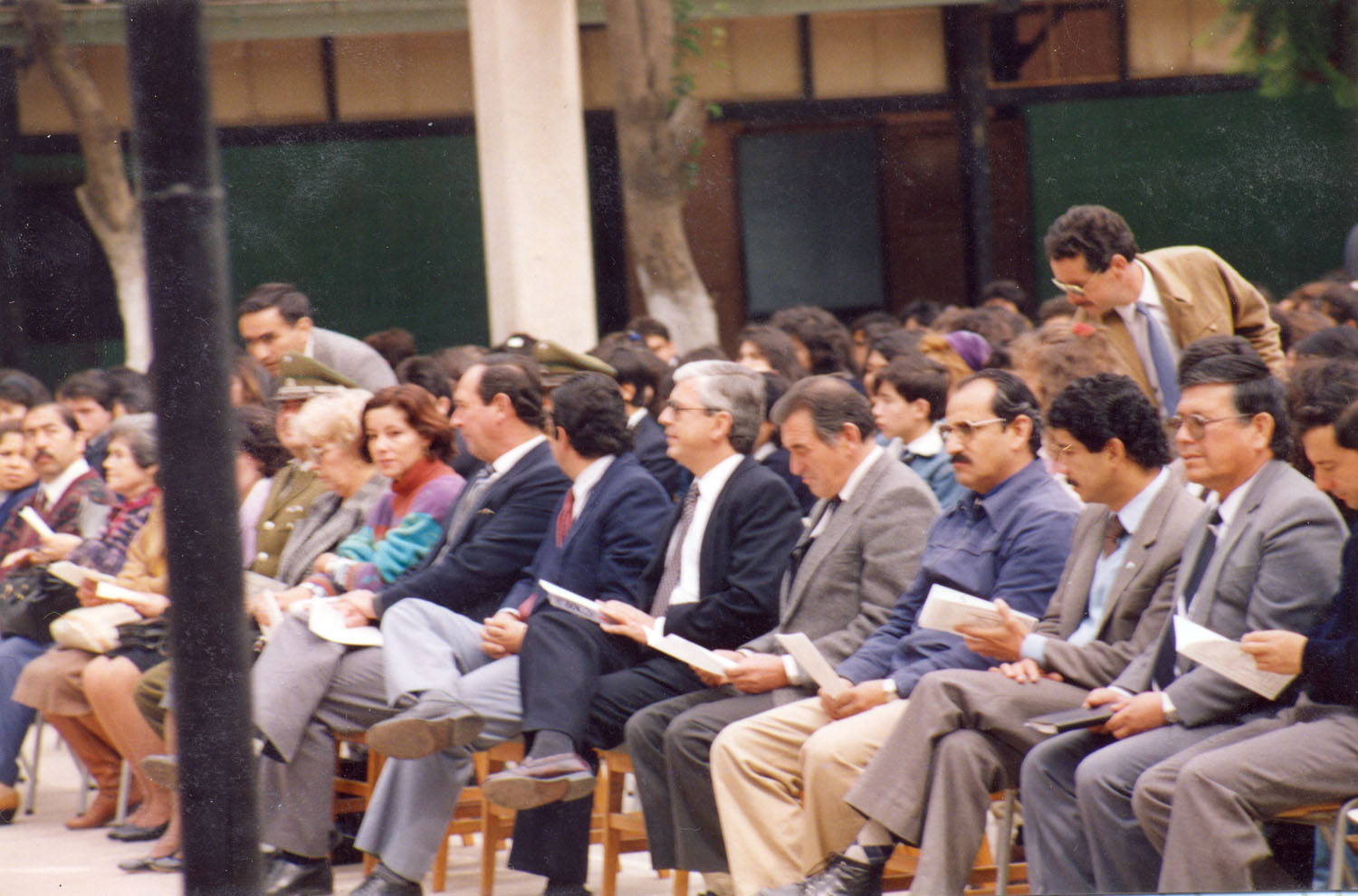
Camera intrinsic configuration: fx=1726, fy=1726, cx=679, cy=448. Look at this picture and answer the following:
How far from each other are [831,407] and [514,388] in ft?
4.42

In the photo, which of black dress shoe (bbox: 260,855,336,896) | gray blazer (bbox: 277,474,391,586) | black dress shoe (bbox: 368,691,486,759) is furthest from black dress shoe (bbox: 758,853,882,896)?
gray blazer (bbox: 277,474,391,586)

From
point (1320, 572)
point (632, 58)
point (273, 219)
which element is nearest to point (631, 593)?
point (273, 219)

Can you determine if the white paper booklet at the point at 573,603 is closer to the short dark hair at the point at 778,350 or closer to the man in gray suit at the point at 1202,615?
the man in gray suit at the point at 1202,615

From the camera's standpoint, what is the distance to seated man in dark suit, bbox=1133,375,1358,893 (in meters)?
3.86

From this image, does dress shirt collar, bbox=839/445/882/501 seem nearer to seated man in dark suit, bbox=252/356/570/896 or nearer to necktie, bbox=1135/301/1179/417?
necktie, bbox=1135/301/1179/417

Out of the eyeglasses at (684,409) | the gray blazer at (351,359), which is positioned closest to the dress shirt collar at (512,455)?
the eyeglasses at (684,409)

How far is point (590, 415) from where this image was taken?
5746 mm

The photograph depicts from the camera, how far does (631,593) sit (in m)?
5.68

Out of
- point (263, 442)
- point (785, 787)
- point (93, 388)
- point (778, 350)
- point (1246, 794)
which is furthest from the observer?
point (93, 388)

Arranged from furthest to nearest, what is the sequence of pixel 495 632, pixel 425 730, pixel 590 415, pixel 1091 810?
pixel 590 415 → pixel 495 632 → pixel 425 730 → pixel 1091 810

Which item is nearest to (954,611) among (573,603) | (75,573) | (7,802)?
(573,603)

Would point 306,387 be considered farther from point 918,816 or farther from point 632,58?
point 632,58

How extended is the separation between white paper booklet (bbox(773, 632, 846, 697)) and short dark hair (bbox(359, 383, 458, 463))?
1941mm

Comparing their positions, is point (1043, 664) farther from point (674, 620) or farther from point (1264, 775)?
point (674, 620)
